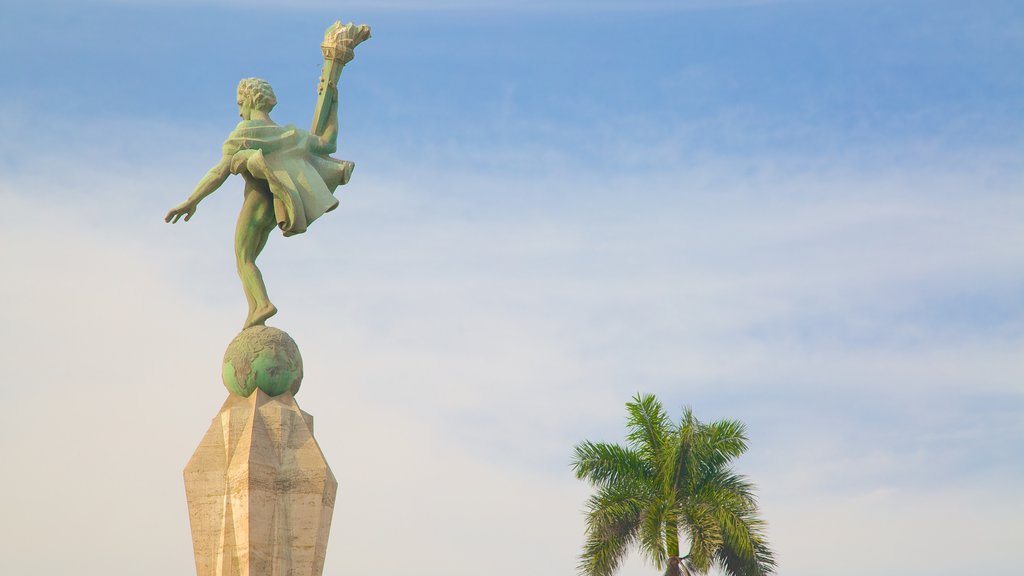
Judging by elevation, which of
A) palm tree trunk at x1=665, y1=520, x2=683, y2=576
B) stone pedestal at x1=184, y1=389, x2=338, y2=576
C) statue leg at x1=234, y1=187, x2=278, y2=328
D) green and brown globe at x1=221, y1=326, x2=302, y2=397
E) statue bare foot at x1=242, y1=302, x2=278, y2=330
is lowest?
stone pedestal at x1=184, y1=389, x2=338, y2=576

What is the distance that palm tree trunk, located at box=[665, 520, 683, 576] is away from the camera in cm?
3441

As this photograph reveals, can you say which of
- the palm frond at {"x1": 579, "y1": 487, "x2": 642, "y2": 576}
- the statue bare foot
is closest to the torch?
the statue bare foot

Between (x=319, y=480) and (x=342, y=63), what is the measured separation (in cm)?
599

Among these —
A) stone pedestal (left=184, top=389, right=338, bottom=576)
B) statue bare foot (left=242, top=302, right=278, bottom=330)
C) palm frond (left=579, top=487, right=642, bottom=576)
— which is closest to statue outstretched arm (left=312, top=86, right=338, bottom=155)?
statue bare foot (left=242, top=302, right=278, bottom=330)

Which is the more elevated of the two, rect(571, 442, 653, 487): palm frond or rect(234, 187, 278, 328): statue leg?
rect(571, 442, 653, 487): palm frond

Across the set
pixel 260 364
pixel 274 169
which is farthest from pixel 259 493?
pixel 274 169

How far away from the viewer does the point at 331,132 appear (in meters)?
24.4

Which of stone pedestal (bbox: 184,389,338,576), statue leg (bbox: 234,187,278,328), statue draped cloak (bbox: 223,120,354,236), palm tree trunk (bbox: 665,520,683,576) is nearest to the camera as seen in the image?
stone pedestal (bbox: 184,389,338,576)

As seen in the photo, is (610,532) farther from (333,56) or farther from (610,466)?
(333,56)

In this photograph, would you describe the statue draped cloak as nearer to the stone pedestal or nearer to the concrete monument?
the concrete monument

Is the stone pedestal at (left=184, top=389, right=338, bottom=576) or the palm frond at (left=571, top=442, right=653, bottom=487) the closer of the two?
the stone pedestal at (left=184, top=389, right=338, bottom=576)

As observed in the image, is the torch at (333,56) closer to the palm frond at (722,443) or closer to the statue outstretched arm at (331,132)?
the statue outstretched arm at (331,132)

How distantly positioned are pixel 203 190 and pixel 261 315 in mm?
1864

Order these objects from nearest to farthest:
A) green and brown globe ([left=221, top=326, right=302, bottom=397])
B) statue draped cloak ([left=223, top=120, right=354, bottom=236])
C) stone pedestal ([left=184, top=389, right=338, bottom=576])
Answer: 1. stone pedestal ([left=184, top=389, right=338, bottom=576])
2. green and brown globe ([left=221, top=326, right=302, bottom=397])
3. statue draped cloak ([left=223, top=120, right=354, bottom=236])
